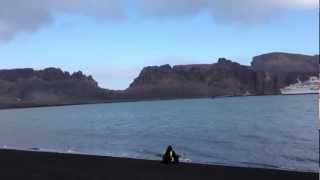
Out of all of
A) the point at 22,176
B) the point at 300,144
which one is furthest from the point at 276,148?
the point at 22,176

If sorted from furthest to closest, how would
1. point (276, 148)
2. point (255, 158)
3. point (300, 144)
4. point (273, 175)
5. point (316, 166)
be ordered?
point (300, 144) < point (276, 148) < point (255, 158) < point (316, 166) < point (273, 175)

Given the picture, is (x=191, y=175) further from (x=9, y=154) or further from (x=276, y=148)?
(x=276, y=148)

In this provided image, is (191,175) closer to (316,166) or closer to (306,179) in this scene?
(306,179)

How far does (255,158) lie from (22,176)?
21993mm

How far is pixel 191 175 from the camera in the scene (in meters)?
18.2

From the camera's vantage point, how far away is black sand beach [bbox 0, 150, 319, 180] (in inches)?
699

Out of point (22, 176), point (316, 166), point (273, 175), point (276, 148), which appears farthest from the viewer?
point (276, 148)

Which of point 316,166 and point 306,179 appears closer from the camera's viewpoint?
point 306,179

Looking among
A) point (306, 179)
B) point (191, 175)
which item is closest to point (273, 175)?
point (306, 179)

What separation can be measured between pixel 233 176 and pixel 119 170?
388 cm

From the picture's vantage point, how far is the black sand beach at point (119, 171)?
58.2 feet

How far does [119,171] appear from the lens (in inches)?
761

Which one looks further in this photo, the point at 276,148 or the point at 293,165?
the point at 276,148

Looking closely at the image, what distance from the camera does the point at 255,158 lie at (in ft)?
121
